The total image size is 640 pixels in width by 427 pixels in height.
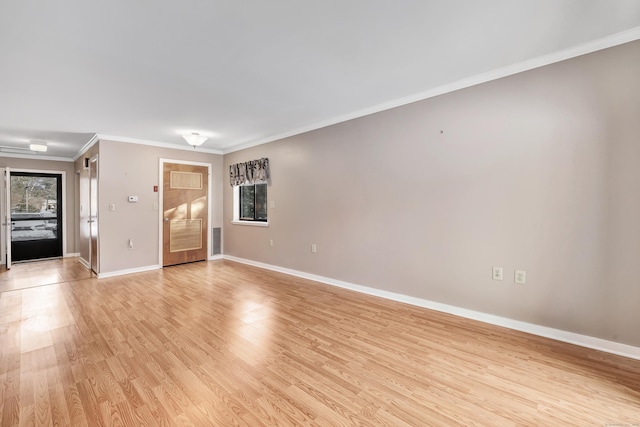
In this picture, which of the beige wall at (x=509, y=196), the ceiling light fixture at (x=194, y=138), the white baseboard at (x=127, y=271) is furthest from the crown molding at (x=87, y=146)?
the beige wall at (x=509, y=196)

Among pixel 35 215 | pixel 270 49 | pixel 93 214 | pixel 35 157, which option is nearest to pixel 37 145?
pixel 93 214

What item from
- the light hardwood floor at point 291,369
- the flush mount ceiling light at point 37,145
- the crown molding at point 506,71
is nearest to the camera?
the light hardwood floor at point 291,369

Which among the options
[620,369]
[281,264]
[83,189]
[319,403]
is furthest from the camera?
[83,189]

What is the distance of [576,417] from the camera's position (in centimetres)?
162

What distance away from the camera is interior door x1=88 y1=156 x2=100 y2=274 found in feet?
16.1

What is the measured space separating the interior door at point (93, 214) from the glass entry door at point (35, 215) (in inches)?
86.3

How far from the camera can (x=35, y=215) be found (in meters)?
6.32

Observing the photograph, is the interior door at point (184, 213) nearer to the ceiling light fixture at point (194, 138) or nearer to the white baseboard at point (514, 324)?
the ceiling light fixture at point (194, 138)

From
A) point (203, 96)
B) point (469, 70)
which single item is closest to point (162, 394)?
point (203, 96)

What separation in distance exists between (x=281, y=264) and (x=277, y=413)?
344 centimetres

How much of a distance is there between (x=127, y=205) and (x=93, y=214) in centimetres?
69

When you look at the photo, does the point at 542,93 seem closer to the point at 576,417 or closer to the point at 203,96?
the point at 576,417

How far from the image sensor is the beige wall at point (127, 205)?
15.8 feet

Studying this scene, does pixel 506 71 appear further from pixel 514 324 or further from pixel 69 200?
pixel 69 200
